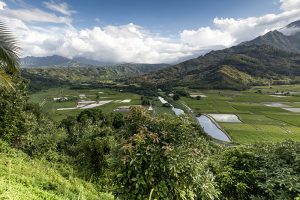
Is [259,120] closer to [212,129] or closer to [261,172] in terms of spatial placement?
[212,129]

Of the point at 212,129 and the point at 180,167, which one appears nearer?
the point at 180,167

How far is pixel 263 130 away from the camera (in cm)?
8750

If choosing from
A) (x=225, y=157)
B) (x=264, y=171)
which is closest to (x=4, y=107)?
(x=225, y=157)

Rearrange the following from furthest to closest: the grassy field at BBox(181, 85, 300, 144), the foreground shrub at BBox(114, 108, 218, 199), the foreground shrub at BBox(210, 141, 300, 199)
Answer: the grassy field at BBox(181, 85, 300, 144)
the foreground shrub at BBox(210, 141, 300, 199)
the foreground shrub at BBox(114, 108, 218, 199)

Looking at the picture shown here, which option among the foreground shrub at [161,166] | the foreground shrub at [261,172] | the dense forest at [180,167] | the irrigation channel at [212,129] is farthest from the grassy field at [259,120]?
the foreground shrub at [161,166]

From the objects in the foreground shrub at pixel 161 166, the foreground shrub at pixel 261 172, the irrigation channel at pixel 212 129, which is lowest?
the irrigation channel at pixel 212 129

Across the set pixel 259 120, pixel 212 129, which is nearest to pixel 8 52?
pixel 212 129

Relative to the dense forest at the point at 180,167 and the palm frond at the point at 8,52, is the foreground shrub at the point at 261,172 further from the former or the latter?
the palm frond at the point at 8,52

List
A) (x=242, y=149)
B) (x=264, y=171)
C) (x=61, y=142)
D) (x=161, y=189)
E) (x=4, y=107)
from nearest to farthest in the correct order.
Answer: (x=161, y=189) < (x=264, y=171) < (x=242, y=149) < (x=4, y=107) < (x=61, y=142)

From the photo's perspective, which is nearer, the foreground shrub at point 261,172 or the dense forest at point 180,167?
the dense forest at point 180,167

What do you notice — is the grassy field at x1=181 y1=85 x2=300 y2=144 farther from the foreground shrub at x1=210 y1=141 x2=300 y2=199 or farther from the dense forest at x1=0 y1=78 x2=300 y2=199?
the dense forest at x1=0 y1=78 x2=300 y2=199

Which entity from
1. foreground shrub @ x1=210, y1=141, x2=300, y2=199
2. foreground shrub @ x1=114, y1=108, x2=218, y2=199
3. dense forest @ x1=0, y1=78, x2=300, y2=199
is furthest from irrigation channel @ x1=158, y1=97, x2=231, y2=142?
foreground shrub @ x1=114, y1=108, x2=218, y2=199

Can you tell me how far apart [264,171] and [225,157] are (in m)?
3.07

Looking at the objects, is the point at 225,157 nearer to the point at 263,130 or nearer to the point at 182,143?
the point at 182,143
